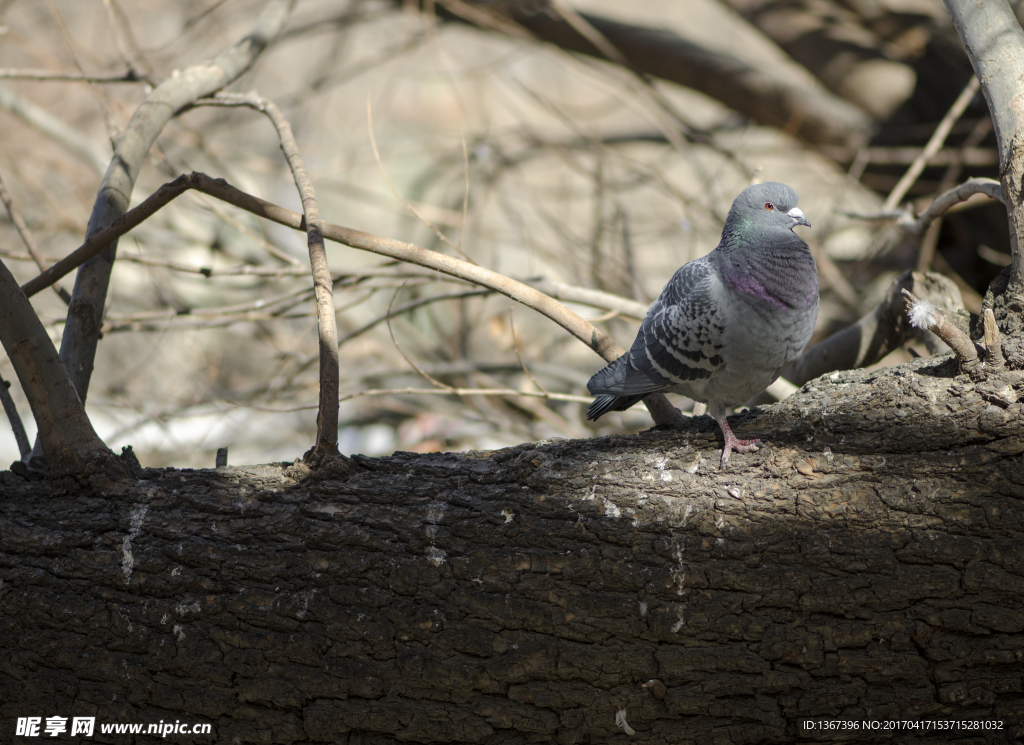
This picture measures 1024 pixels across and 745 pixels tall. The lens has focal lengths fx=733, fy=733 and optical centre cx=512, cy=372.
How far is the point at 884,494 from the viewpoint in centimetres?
171

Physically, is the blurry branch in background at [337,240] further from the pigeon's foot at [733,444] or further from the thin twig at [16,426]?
the pigeon's foot at [733,444]

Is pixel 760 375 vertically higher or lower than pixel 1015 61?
lower

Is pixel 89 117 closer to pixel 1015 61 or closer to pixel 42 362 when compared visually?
pixel 42 362

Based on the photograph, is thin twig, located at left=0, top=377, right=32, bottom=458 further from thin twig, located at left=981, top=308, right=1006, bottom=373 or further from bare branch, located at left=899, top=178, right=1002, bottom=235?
bare branch, located at left=899, top=178, right=1002, bottom=235

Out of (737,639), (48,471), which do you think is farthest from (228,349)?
(737,639)

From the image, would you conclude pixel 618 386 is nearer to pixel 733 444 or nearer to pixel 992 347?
pixel 733 444

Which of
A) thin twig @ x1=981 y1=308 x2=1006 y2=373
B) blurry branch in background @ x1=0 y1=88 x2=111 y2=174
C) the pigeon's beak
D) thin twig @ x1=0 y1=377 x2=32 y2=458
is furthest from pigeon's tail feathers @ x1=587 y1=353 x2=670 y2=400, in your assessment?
blurry branch in background @ x1=0 y1=88 x2=111 y2=174

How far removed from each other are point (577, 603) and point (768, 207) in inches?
53.5

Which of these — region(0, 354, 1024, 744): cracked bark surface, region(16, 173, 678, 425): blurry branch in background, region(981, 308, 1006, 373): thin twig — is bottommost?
region(0, 354, 1024, 744): cracked bark surface

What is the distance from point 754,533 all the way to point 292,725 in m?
1.17

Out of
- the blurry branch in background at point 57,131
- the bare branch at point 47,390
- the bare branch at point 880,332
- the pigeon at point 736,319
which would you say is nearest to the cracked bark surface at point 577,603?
the bare branch at point 47,390

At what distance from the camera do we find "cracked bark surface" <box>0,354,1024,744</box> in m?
1.65

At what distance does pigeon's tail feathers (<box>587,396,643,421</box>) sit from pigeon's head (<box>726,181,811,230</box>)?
25.1 inches

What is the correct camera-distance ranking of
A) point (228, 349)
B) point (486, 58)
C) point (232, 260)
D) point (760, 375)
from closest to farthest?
point (760, 375)
point (232, 260)
point (228, 349)
point (486, 58)
